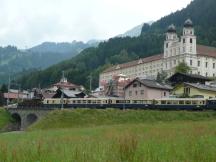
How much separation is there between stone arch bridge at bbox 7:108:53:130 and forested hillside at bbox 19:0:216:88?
7948 cm

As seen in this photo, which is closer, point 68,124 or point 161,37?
point 68,124

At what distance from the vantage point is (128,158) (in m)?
7.78

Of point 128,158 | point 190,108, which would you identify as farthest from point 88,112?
point 128,158

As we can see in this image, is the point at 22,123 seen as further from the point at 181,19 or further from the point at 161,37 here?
the point at 181,19

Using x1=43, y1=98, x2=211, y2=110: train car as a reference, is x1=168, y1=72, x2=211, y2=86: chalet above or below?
above

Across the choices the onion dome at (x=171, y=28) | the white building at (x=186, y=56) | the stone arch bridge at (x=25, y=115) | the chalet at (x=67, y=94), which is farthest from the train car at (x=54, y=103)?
the onion dome at (x=171, y=28)

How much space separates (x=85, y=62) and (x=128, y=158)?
168 meters

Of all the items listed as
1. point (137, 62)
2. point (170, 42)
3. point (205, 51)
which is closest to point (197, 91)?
point (205, 51)

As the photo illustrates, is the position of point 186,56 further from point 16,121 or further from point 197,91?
point 16,121

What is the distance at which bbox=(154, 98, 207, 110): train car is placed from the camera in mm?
46081

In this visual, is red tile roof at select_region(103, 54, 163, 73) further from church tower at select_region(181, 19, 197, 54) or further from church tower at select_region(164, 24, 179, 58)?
A: church tower at select_region(181, 19, 197, 54)

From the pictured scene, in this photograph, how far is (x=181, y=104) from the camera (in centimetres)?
4769

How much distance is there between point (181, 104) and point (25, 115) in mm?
24553

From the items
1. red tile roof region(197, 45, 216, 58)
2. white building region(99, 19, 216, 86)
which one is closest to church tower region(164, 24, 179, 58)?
white building region(99, 19, 216, 86)
